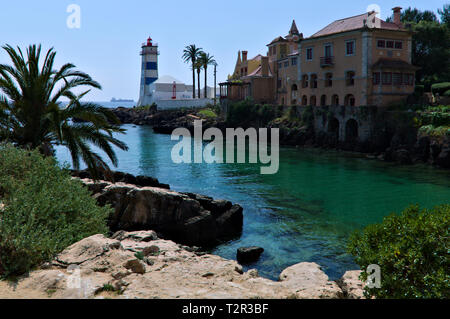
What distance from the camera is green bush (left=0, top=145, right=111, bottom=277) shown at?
8239 millimetres

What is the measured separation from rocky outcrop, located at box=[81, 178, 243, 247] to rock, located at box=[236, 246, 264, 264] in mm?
2345

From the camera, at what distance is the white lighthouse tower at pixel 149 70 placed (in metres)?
110

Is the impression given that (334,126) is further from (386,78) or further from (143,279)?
(143,279)

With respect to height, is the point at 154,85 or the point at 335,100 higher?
the point at 154,85

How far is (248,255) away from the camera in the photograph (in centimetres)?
1545

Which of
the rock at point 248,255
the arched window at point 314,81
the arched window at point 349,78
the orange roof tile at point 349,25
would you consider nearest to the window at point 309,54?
the orange roof tile at point 349,25

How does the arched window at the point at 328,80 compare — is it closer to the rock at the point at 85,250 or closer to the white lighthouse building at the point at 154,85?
the rock at the point at 85,250

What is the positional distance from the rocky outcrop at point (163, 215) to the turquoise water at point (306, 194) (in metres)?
1.09

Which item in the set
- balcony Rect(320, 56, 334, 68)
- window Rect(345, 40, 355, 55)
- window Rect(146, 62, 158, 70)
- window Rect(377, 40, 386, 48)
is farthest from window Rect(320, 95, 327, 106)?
window Rect(146, 62, 158, 70)

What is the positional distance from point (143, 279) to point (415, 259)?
5.32m

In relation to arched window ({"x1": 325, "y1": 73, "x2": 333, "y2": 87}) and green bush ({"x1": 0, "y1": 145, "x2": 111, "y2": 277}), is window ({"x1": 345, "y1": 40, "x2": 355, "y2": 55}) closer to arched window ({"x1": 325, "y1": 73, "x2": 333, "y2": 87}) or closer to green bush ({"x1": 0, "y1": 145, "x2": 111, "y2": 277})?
arched window ({"x1": 325, "y1": 73, "x2": 333, "y2": 87})

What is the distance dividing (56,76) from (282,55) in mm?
57275

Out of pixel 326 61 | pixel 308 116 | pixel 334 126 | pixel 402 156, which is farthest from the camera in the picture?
pixel 308 116

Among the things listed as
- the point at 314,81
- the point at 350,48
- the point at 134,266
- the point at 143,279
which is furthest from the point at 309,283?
the point at 314,81
